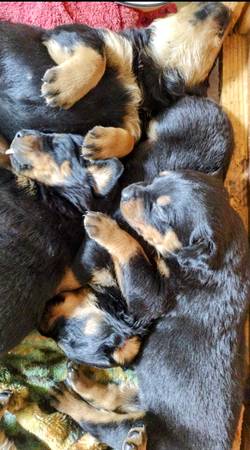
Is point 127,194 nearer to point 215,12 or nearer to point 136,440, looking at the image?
point 215,12

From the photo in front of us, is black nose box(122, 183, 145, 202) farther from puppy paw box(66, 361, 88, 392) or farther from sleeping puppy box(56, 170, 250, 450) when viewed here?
puppy paw box(66, 361, 88, 392)

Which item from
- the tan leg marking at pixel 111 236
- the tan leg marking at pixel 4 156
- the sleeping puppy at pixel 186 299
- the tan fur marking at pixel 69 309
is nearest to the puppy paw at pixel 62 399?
the sleeping puppy at pixel 186 299

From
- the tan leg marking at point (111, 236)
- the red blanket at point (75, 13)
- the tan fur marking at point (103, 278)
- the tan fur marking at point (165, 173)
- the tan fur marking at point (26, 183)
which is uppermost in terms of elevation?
the red blanket at point (75, 13)

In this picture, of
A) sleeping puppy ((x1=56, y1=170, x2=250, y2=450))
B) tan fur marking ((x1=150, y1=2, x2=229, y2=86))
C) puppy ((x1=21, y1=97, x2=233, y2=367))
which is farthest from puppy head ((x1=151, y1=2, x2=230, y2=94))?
sleeping puppy ((x1=56, y1=170, x2=250, y2=450))

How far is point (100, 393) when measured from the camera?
2.92 meters

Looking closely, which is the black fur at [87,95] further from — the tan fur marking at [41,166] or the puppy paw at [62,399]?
the puppy paw at [62,399]

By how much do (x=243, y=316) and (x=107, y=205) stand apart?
0.83 m

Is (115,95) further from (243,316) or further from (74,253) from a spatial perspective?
(243,316)

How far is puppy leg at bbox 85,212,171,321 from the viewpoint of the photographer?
2639 millimetres

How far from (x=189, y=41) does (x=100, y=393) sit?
182 centimetres

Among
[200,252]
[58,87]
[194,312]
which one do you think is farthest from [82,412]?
[58,87]

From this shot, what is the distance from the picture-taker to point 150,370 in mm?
2701

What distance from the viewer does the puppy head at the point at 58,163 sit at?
2590 millimetres

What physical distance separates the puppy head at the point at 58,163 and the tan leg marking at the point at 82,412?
108 cm
